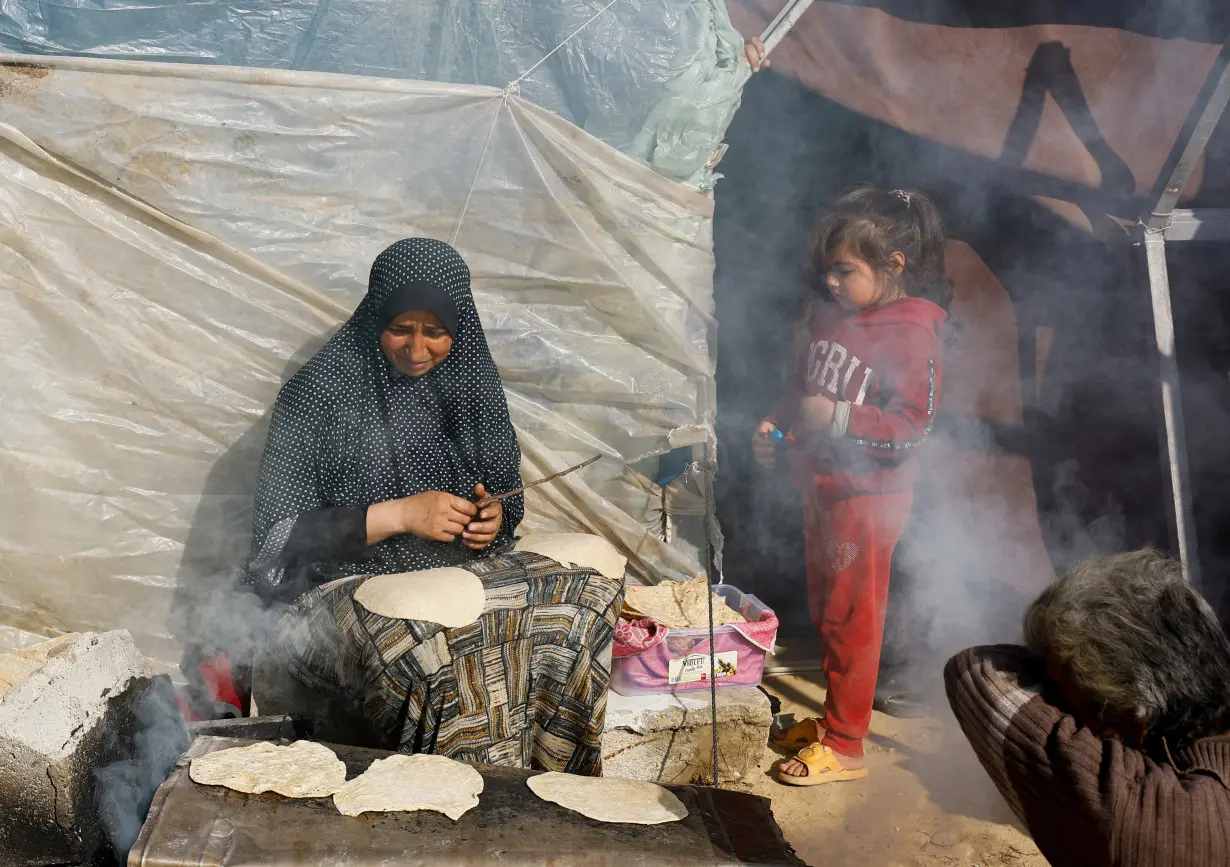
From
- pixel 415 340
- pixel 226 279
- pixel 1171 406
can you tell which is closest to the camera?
pixel 415 340

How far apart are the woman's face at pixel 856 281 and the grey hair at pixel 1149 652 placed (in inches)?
69.9

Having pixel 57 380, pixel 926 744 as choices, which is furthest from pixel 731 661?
pixel 57 380

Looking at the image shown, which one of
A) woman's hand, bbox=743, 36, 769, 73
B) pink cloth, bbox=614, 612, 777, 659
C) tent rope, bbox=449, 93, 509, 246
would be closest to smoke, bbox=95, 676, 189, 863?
pink cloth, bbox=614, 612, 777, 659

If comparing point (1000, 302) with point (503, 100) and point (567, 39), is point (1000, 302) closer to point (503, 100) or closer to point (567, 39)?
point (567, 39)

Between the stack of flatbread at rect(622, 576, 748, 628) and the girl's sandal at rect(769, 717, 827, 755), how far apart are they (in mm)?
588

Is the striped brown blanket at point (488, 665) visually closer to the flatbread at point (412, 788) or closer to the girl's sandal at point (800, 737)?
the flatbread at point (412, 788)

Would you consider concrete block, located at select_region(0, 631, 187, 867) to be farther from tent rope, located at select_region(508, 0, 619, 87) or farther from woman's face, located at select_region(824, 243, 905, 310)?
woman's face, located at select_region(824, 243, 905, 310)

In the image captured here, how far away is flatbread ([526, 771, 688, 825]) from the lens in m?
2.45

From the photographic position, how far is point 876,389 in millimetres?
3557

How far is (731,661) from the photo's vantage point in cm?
364

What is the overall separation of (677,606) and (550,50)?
2.16 metres

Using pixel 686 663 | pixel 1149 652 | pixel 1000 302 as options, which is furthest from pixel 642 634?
pixel 1000 302

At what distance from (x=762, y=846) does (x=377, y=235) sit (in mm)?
2468

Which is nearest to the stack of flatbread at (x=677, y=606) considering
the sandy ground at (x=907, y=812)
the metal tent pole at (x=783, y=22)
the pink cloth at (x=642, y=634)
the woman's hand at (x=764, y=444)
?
the pink cloth at (x=642, y=634)
